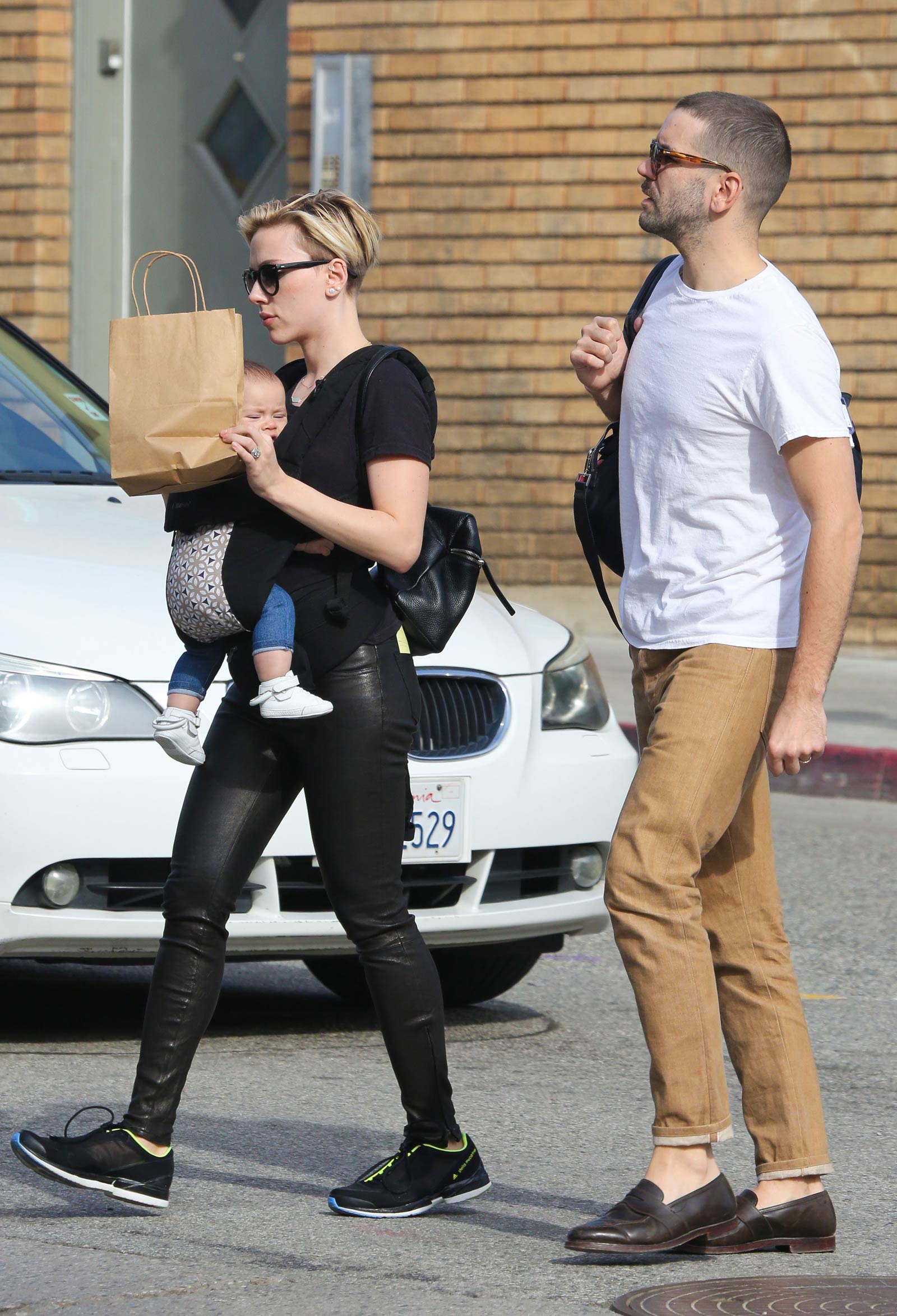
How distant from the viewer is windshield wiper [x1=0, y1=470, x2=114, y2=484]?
19.1 ft

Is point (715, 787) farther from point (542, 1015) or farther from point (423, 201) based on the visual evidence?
point (423, 201)

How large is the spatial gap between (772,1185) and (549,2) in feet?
34.4

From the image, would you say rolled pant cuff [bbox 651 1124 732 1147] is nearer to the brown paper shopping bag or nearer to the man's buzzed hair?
the brown paper shopping bag

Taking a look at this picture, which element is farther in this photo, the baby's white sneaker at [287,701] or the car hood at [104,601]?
the car hood at [104,601]

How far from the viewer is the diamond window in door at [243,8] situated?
14.6 m

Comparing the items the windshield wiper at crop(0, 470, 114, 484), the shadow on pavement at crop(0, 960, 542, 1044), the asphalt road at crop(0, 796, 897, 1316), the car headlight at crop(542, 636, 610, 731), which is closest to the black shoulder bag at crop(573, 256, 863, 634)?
the asphalt road at crop(0, 796, 897, 1316)

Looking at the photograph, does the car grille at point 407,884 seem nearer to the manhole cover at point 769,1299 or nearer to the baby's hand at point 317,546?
the baby's hand at point 317,546

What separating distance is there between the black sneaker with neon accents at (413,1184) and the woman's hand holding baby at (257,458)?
1.23 meters

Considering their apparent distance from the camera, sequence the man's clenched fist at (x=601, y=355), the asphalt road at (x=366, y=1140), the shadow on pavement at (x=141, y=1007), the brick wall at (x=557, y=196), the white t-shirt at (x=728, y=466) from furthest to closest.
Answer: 1. the brick wall at (x=557, y=196)
2. the shadow on pavement at (x=141, y=1007)
3. the man's clenched fist at (x=601, y=355)
4. the white t-shirt at (x=728, y=466)
5. the asphalt road at (x=366, y=1140)

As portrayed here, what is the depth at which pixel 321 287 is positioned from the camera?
12.8ft

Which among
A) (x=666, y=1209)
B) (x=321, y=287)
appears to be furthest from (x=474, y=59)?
(x=666, y=1209)

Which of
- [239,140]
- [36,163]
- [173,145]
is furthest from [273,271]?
[173,145]

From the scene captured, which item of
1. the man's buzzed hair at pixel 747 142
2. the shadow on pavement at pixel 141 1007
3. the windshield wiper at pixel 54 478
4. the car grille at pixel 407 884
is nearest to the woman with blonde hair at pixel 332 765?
the man's buzzed hair at pixel 747 142

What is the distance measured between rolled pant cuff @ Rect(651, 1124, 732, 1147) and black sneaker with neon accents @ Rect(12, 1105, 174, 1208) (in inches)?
34.2
